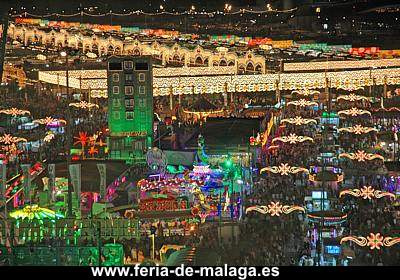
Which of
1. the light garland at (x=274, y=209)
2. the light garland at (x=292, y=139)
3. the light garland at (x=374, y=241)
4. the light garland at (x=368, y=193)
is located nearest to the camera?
the light garland at (x=374, y=241)

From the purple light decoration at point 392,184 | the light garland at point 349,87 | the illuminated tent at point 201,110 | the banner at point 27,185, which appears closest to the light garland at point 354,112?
the illuminated tent at point 201,110

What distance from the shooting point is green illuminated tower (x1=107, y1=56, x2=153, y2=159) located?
18516mm

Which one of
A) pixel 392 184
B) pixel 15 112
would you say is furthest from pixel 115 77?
pixel 392 184

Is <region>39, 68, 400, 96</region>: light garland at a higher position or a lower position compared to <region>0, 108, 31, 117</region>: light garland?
higher

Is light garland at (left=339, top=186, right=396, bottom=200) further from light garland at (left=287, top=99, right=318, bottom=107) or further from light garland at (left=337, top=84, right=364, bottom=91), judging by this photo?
light garland at (left=337, top=84, right=364, bottom=91)

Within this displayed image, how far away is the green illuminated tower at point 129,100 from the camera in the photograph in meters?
18.5

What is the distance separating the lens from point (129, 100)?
18.7m

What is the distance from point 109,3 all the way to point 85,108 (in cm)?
3118

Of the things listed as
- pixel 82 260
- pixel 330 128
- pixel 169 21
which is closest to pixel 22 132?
pixel 330 128

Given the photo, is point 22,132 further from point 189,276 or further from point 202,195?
point 189,276

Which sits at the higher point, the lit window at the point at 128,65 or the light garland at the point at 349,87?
the lit window at the point at 128,65

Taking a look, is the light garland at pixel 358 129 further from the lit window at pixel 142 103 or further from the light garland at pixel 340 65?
the light garland at pixel 340 65

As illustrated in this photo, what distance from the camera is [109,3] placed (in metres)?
53.9

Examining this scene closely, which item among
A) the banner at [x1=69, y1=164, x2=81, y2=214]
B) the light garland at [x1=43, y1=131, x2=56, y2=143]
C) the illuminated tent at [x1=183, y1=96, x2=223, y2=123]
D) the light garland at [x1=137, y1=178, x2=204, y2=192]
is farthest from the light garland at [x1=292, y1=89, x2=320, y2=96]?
the banner at [x1=69, y1=164, x2=81, y2=214]
